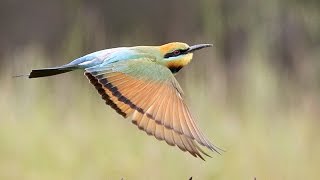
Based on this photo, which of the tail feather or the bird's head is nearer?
the tail feather

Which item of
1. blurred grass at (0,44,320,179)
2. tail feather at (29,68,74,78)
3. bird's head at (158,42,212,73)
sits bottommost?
blurred grass at (0,44,320,179)

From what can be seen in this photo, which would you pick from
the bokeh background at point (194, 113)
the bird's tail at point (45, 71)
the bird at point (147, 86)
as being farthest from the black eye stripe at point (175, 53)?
the bokeh background at point (194, 113)

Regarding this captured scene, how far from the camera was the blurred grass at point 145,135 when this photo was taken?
13.1 feet

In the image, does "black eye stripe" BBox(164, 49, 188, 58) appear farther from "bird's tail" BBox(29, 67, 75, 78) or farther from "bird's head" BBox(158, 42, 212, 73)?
"bird's tail" BBox(29, 67, 75, 78)

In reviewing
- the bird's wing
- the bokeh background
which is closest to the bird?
the bird's wing

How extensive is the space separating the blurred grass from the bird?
1.43 meters

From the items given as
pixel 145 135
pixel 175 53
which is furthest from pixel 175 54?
pixel 145 135

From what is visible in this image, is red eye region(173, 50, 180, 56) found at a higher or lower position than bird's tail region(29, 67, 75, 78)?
higher

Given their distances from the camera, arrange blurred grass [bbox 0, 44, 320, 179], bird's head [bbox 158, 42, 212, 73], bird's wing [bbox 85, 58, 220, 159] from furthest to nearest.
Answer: blurred grass [bbox 0, 44, 320, 179]
bird's head [bbox 158, 42, 212, 73]
bird's wing [bbox 85, 58, 220, 159]

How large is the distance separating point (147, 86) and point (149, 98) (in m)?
0.05

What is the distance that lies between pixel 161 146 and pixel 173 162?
0.14 meters

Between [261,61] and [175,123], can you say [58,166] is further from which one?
[175,123]

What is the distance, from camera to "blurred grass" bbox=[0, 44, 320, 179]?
3.99 m

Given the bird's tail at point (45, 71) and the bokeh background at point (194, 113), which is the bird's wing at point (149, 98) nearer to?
the bird's tail at point (45, 71)
